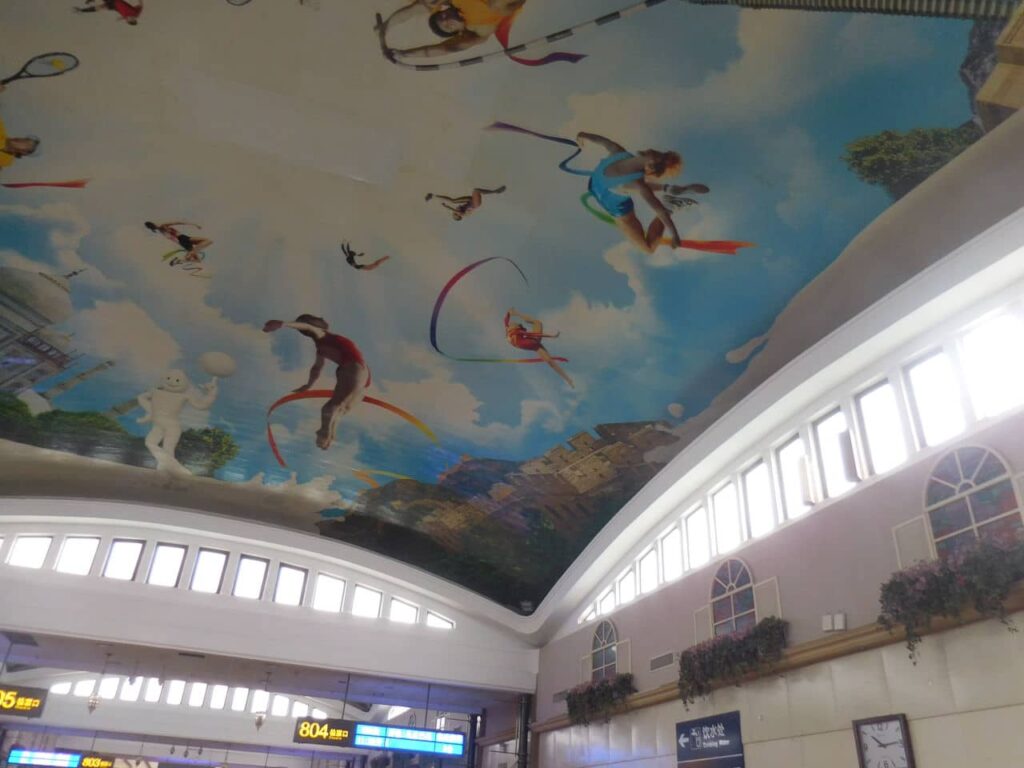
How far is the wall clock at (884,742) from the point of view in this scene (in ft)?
27.8

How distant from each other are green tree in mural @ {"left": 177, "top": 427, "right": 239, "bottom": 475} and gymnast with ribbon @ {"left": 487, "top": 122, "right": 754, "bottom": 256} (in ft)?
30.6

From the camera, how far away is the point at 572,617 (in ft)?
59.7

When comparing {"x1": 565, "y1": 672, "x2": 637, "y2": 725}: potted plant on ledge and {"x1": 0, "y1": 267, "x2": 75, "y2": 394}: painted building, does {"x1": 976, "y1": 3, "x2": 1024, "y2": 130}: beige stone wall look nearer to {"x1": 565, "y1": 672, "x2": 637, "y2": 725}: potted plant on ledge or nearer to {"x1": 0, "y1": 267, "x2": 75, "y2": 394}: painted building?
{"x1": 565, "y1": 672, "x2": 637, "y2": 725}: potted plant on ledge

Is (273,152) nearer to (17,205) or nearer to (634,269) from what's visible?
(17,205)

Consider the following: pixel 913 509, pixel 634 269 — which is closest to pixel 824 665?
pixel 913 509

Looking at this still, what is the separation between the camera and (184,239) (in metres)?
11.3

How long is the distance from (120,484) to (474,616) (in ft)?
29.3

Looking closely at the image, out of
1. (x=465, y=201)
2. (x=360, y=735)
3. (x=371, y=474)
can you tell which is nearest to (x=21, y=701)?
(x=360, y=735)

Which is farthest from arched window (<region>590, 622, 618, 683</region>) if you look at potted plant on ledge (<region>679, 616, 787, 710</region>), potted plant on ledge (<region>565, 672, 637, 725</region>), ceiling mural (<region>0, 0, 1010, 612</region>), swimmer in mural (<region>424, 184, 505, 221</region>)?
swimmer in mural (<region>424, 184, 505, 221</region>)

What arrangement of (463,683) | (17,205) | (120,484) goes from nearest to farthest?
1. (17,205)
2. (120,484)
3. (463,683)

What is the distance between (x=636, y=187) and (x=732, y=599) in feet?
21.3

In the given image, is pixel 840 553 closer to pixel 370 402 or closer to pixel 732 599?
pixel 732 599

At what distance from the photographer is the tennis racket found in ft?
29.4

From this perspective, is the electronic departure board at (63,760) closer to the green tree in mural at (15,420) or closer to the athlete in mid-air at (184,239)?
the green tree in mural at (15,420)
